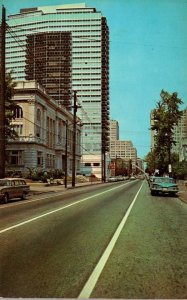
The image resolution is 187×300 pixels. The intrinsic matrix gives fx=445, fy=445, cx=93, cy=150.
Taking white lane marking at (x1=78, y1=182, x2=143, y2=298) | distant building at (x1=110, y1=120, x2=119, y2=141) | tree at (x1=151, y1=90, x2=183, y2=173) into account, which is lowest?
white lane marking at (x1=78, y1=182, x2=143, y2=298)

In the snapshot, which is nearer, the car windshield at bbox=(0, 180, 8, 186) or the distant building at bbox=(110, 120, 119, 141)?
the car windshield at bbox=(0, 180, 8, 186)

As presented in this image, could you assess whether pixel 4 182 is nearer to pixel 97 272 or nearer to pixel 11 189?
pixel 11 189

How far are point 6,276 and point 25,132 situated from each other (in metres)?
73.5

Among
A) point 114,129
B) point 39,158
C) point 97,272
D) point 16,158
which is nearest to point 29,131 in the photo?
point 16,158

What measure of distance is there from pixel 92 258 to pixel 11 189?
1920 centimetres

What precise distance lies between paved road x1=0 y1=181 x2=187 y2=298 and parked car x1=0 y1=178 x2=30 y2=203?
1118cm

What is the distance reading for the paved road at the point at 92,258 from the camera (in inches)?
225

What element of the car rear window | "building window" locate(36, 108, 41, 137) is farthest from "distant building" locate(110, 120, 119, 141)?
the car rear window

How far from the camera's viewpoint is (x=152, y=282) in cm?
623

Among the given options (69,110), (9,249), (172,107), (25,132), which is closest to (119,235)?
(9,249)

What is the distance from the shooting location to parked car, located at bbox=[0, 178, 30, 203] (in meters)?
25.8

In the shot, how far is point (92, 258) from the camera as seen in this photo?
27.5 feet

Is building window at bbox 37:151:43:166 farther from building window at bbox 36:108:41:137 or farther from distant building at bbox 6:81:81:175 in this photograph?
building window at bbox 36:108:41:137

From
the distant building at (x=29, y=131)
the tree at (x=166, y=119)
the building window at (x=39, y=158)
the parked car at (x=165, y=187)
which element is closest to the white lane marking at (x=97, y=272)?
the parked car at (x=165, y=187)
